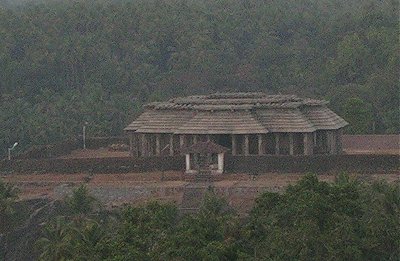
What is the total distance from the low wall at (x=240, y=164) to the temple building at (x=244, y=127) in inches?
41.2

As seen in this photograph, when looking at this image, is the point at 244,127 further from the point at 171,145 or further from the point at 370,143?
the point at 370,143

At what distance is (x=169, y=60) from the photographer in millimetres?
84062

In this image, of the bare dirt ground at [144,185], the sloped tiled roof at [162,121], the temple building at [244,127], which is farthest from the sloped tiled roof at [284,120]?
the sloped tiled roof at [162,121]

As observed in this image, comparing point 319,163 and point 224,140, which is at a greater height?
point 224,140

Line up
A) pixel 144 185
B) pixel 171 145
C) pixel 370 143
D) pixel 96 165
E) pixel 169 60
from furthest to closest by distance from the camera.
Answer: pixel 169 60, pixel 370 143, pixel 171 145, pixel 96 165, pixel 144 185

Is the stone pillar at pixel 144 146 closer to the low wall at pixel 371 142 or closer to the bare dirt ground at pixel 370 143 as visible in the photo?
the bare dirt ground at pixel 370 143

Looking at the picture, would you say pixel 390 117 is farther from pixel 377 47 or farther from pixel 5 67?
pixel 5 67

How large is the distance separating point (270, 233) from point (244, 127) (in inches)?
684

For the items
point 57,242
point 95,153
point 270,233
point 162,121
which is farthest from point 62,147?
point 270,233

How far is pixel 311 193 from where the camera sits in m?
26.2

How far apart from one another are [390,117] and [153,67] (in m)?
26.7

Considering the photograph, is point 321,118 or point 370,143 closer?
point 321,118

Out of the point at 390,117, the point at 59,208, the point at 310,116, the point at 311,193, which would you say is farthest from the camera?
the point at 390,117

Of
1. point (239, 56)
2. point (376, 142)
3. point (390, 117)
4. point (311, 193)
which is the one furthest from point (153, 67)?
point (311, 193)
